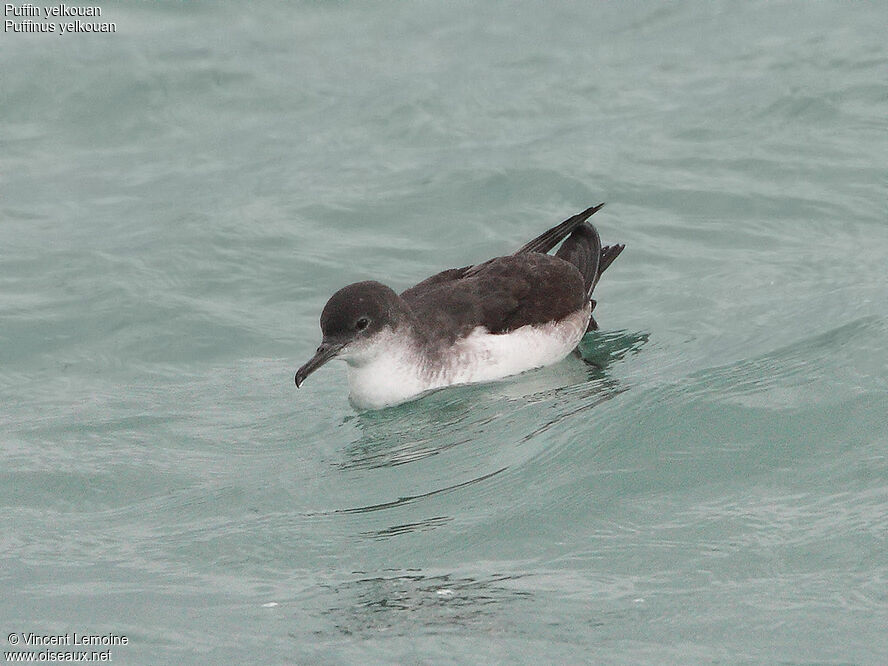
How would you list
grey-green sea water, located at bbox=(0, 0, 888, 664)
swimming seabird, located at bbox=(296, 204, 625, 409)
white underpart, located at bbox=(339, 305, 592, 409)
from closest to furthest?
grey-green sea water, located at bbox=(0, 0, 888, 664) → swimming seabird, located at bbox=(296, 204, 625, 409) → white underpart, located at bbox=(339, 305, 592, 409)

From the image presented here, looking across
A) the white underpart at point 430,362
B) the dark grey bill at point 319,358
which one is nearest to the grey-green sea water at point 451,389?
the white underpart at point 430,362

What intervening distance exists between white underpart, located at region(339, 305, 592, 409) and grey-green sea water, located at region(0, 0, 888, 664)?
0.15m

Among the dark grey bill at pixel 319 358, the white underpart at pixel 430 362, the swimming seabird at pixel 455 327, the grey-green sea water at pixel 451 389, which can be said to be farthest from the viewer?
the white underpart at pixel 430 362

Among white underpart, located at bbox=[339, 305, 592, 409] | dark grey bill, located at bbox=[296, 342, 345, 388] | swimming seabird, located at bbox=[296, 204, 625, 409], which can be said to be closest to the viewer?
dark grey bill, located at bbox=[296, 342, 345, 388]

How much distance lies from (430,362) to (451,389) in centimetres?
24

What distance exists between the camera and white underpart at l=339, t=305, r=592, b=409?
342 inches

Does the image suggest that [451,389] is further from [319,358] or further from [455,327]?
[319,358]

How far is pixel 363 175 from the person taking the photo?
13.2 meters

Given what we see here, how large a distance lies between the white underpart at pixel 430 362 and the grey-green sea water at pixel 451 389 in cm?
15

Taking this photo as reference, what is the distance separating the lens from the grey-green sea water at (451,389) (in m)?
5.82

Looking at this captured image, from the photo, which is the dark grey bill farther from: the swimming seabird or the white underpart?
the white underpart

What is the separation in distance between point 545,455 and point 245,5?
1031cm

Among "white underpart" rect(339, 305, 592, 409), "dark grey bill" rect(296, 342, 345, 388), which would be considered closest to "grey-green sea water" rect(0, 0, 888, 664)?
"white underpart" rect(339, 305, 592, 409)

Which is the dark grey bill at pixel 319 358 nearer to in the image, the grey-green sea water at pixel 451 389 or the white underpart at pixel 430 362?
the white underpart at pixel 430 362
